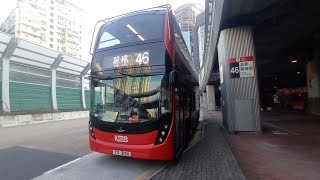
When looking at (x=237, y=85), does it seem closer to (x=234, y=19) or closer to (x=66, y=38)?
(x=234, y=19)

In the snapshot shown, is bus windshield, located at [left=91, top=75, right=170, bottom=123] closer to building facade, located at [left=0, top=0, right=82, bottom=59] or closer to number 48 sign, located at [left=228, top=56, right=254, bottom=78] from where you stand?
number 48 sign, located at [left=228, top=56, right=254, bottom=78]

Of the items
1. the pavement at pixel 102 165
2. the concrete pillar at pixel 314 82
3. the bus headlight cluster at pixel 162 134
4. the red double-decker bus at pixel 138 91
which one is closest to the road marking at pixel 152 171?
the pavement at pixel 102 165

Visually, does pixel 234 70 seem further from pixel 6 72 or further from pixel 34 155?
pixel 6 72

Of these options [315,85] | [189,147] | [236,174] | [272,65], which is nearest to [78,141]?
[189,147]

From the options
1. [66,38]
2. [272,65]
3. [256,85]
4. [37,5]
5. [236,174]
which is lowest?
[236,174]

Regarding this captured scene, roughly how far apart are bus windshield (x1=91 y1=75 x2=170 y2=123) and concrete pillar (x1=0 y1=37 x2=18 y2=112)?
1332cm

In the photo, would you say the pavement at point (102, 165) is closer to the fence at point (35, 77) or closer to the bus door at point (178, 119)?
the bus door at point (178, 119)

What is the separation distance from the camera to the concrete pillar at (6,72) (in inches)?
699

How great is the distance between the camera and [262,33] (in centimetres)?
1540

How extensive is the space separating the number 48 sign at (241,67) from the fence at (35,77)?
13.2 metres

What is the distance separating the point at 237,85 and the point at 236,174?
711 cm

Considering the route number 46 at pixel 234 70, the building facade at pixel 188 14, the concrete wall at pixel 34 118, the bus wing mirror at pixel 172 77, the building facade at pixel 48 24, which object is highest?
the building facade at pixel 48 24

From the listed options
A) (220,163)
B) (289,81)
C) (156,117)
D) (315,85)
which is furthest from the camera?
(289,81)

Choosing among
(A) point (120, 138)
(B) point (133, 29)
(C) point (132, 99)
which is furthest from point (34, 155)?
(B) point (133, 29)
